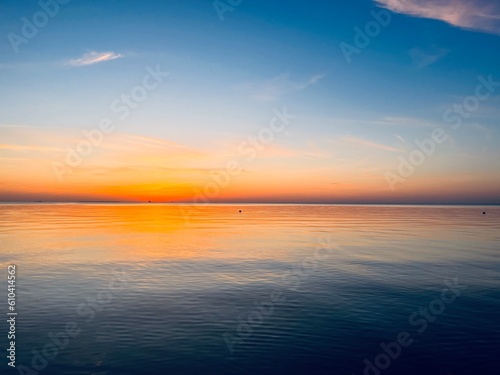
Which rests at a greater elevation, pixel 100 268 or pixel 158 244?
pixel 158 244

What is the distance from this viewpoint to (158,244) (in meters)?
55.1

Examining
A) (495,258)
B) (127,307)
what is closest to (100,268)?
(127,307)

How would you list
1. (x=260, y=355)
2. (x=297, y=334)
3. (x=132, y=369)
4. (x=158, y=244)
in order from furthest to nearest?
(x=158, y=244) → (x=297, y=334) → (x=260, y=355) → (x=132, y=369)

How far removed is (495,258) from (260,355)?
3693 cm

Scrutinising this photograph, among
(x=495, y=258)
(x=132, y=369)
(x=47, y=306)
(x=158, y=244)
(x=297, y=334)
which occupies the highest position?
(x=158, y=244)

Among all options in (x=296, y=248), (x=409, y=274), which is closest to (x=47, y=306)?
(x=409, y=274)

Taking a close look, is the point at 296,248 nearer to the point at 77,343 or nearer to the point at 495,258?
the point at 495,258

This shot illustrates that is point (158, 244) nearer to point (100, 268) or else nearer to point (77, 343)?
point (100, 268)

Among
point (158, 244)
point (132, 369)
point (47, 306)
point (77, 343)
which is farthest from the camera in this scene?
point (158, 244)

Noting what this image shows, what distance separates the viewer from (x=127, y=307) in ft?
78.0

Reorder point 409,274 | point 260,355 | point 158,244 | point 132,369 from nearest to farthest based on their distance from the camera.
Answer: point 132,369
point 260,355
point 409,274
point 158,244

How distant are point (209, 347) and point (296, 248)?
3509cm

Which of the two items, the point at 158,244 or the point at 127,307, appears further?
the point at 158,244

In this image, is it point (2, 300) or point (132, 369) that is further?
point (2, 300)
